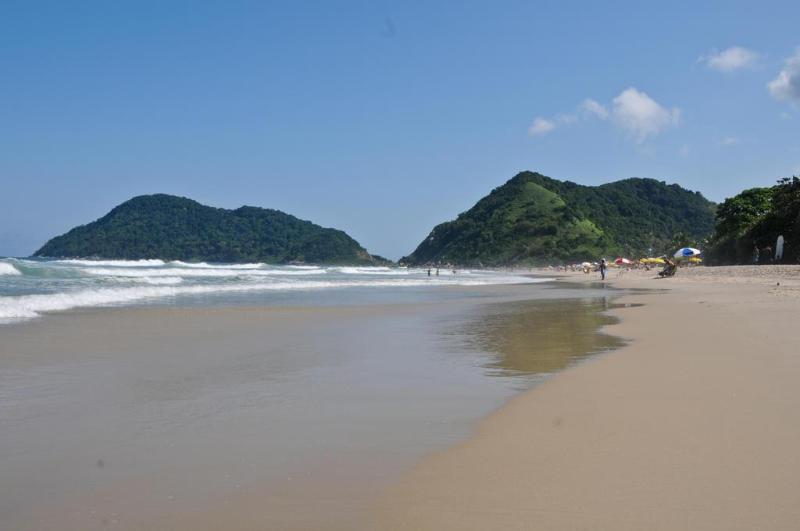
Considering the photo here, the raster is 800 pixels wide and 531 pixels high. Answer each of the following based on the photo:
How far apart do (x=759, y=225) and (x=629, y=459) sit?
54.1 meters

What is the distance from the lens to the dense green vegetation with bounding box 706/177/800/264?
46.4 metres

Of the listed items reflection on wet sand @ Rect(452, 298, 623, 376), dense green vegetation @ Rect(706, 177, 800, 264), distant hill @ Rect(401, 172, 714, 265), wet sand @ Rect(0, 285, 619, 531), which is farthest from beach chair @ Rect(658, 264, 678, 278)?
distant hill @ Rect(401, 172, 714, 265)

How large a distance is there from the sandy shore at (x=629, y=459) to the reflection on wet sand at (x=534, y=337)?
932 millimetres

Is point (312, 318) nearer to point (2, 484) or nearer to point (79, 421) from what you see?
point (79, 421)

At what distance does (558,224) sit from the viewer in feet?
463

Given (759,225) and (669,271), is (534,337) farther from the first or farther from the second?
(759,225)

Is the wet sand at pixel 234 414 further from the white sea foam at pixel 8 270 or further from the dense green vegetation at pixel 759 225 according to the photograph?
the dense green vegetation at pixel 759 225

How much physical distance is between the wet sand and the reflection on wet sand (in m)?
0.08

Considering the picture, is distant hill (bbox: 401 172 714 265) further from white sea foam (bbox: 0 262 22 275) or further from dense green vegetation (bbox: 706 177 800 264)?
white sea foam (bbox: 0 262 22 275)

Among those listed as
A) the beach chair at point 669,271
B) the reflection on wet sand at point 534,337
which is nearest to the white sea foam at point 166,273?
the reflection on wet sand at point 534,337

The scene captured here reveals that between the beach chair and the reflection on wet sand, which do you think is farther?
the beach chair

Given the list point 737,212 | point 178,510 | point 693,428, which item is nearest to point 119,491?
point 178,510

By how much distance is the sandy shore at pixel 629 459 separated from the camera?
353cm

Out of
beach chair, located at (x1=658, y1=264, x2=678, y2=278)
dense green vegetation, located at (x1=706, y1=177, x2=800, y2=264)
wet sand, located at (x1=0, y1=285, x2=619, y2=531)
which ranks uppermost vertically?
dense green vegetation, located at (x1=706, y1=177, x2=800, y2=264)
